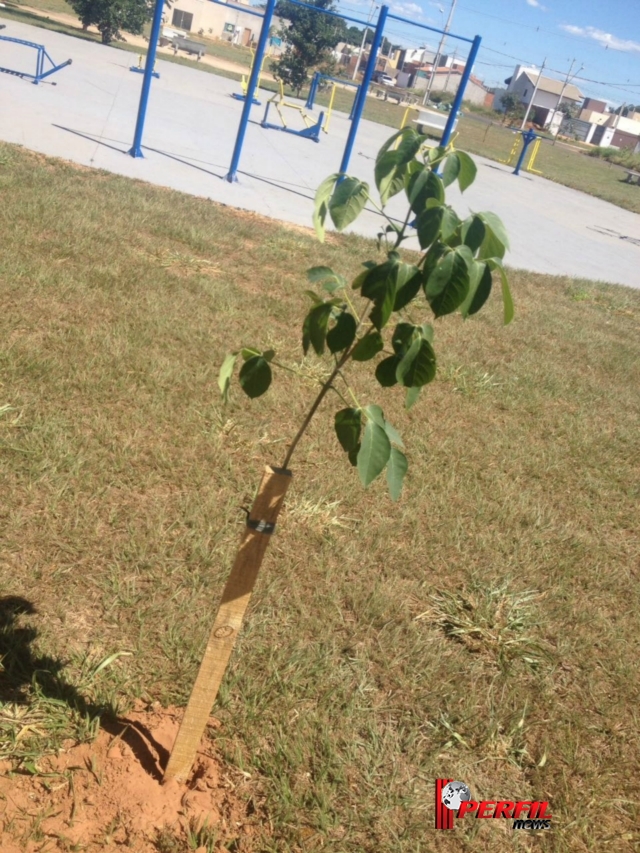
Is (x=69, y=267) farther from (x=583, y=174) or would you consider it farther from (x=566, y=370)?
(x=583, y=174)

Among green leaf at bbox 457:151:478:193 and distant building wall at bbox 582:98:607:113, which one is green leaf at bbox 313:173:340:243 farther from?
distant building wall at bbox 582:98:607:113

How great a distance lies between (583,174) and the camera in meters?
32.2

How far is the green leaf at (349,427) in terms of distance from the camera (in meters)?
1.58

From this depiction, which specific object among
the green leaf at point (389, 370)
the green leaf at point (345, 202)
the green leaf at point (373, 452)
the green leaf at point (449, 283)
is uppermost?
the green leaf at point (345, 202)

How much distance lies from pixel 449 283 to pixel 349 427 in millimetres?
376

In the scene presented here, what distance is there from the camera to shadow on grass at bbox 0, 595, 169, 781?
2.18 meters

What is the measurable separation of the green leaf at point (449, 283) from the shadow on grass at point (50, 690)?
1.56 meters

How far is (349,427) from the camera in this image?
5.20ft

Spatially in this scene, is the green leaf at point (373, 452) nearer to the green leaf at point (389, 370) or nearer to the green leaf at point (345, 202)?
A: the green leaf at point (389, 370)

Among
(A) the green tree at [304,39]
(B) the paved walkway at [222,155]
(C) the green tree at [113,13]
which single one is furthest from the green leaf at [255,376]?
(C) the green tree at [113,13]

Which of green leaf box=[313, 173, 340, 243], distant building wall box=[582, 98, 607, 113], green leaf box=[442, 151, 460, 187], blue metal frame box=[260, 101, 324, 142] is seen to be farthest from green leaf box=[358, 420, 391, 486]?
distant building wall box=[582, 98, 607, 113]

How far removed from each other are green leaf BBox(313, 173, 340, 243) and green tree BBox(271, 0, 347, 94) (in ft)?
81.1

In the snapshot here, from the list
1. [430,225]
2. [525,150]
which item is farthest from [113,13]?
[430,225]

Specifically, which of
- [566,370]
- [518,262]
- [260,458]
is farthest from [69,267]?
[518,262]
